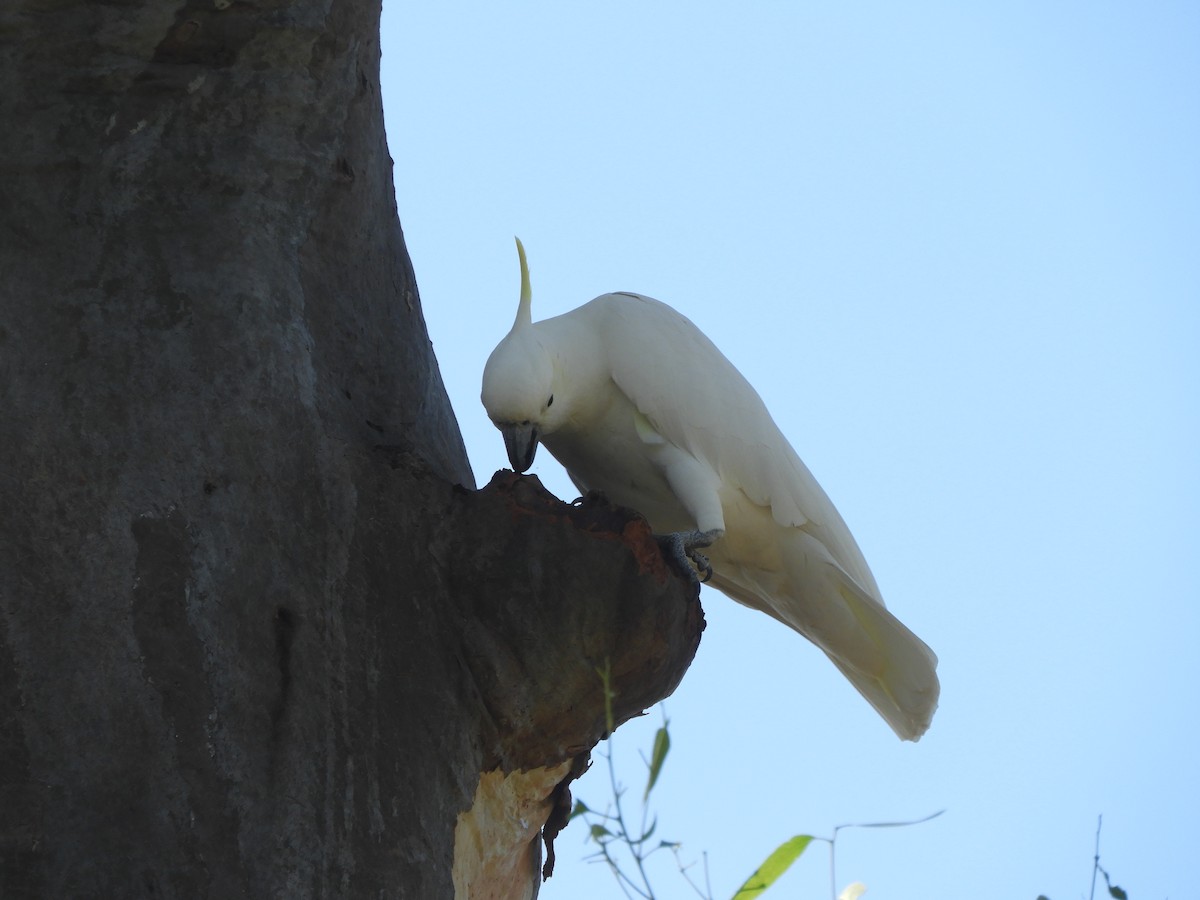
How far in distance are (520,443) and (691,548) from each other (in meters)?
0.49

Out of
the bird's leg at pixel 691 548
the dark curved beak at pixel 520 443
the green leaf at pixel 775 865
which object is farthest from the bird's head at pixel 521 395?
the green leaf at pixel 775 865

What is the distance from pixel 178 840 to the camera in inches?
81.5

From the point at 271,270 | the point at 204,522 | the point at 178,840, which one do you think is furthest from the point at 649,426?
the point at 178,840

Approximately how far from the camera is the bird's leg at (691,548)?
3.19 metres

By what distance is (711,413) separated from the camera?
3.62m

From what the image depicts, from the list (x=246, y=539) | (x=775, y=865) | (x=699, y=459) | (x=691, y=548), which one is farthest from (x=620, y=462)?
(x=775, y=865)

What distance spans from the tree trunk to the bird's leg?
1.32 ft

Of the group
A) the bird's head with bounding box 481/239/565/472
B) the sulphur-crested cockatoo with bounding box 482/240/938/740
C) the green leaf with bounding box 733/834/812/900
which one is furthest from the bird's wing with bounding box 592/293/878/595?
the green leaf with bounding box 733/834/812/900

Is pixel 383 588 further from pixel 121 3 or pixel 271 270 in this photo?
pixel 121 3

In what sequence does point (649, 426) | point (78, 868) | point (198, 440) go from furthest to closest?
point (649, 426), point (198, 440), point (78, 868)

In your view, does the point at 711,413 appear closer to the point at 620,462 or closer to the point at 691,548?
the point at 620,462

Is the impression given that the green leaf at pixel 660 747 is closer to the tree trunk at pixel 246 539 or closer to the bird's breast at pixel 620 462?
the tree trunk at pixel 246 539

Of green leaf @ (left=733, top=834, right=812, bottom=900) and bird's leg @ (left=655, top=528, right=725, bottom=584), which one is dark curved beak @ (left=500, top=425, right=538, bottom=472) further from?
green leaf @ (left=733, top=834, right=812, bottom=900)

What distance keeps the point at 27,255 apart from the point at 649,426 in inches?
62.8
